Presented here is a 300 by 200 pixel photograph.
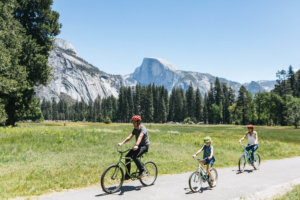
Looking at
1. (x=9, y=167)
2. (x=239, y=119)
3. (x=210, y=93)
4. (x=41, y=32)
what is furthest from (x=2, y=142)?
(x=210, y=93)

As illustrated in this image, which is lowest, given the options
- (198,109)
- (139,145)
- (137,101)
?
(139,145)

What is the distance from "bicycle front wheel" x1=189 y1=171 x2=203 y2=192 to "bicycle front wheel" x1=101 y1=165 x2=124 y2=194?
2.70 metres

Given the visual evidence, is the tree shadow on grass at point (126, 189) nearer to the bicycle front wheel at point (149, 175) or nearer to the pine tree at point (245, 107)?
the bicycle front wheel at point (149, 175)

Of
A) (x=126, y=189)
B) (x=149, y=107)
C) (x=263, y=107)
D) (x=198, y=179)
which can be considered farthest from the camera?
(x=149, y=107)

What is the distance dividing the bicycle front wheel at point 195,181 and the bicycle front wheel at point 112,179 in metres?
2.70

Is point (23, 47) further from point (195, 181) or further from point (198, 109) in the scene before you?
point (198, 109)

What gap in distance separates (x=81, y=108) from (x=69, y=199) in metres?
182

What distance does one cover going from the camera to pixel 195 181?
8906mm

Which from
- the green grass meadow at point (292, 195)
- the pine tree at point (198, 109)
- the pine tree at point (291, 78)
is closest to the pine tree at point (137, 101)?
the pine tree at point (198, 109)

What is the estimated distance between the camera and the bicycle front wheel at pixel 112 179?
8062 mm

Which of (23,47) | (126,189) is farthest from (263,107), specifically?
(126,189)

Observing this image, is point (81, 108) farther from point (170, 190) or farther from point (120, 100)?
point (170, 190)

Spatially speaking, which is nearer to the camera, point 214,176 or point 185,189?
point 185,189

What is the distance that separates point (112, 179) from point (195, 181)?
328 centimetres
